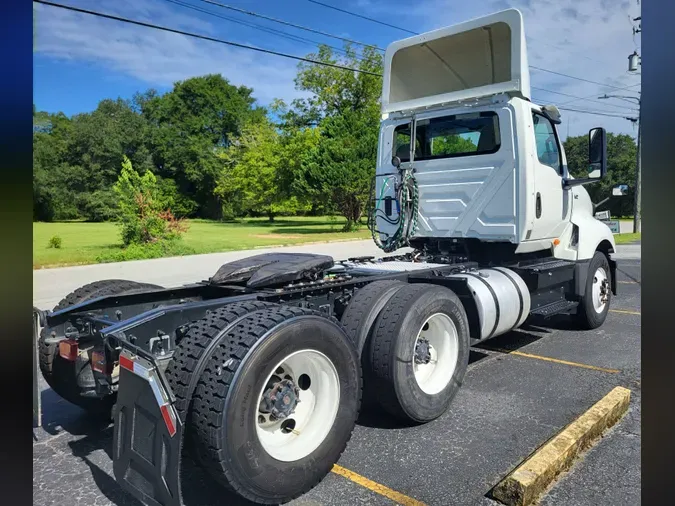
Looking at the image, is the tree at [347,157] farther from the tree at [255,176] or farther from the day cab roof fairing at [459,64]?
the day cab roof fairing at [459,64]

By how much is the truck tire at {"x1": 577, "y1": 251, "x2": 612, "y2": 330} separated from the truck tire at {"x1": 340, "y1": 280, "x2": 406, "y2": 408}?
3.84 meters

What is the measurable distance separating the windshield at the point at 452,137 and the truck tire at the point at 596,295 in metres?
2.46

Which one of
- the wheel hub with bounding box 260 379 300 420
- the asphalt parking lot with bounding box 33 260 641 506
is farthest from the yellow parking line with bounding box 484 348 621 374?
the wheel hub with bounding box 260 379 300 420

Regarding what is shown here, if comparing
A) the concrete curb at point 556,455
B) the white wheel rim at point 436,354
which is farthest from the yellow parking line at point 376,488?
the white wheel rim at point 436,354

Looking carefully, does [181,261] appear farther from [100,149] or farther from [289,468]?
[100,149]

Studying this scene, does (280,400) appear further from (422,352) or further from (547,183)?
(547,183)

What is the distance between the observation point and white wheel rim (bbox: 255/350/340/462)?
123 inches

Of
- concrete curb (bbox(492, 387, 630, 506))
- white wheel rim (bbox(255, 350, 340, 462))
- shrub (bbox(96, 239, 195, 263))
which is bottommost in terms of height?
concrete curb (bbox(492, 387, 630, 506))

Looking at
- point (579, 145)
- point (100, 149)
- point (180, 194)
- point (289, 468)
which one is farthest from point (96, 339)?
point (180, 194)

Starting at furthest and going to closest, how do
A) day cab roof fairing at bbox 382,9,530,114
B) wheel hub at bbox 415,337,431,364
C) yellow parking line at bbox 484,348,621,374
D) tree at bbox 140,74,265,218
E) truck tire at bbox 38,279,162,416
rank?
tree at bbox 140,74,265,218, day cab roof fairing at bbox 382,9,530,114, yellow parking line at bbox 484,348,621,374, wheel hub at bbox 415,337,431,364, truck tire at bbox 38,279,162,416

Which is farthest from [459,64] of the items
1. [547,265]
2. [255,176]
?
[255,176]

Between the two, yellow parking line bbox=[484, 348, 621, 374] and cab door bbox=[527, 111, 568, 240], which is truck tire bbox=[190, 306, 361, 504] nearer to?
yellow parking line bbox=[484, 348, 621, 374]

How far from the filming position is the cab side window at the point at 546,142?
623cm
